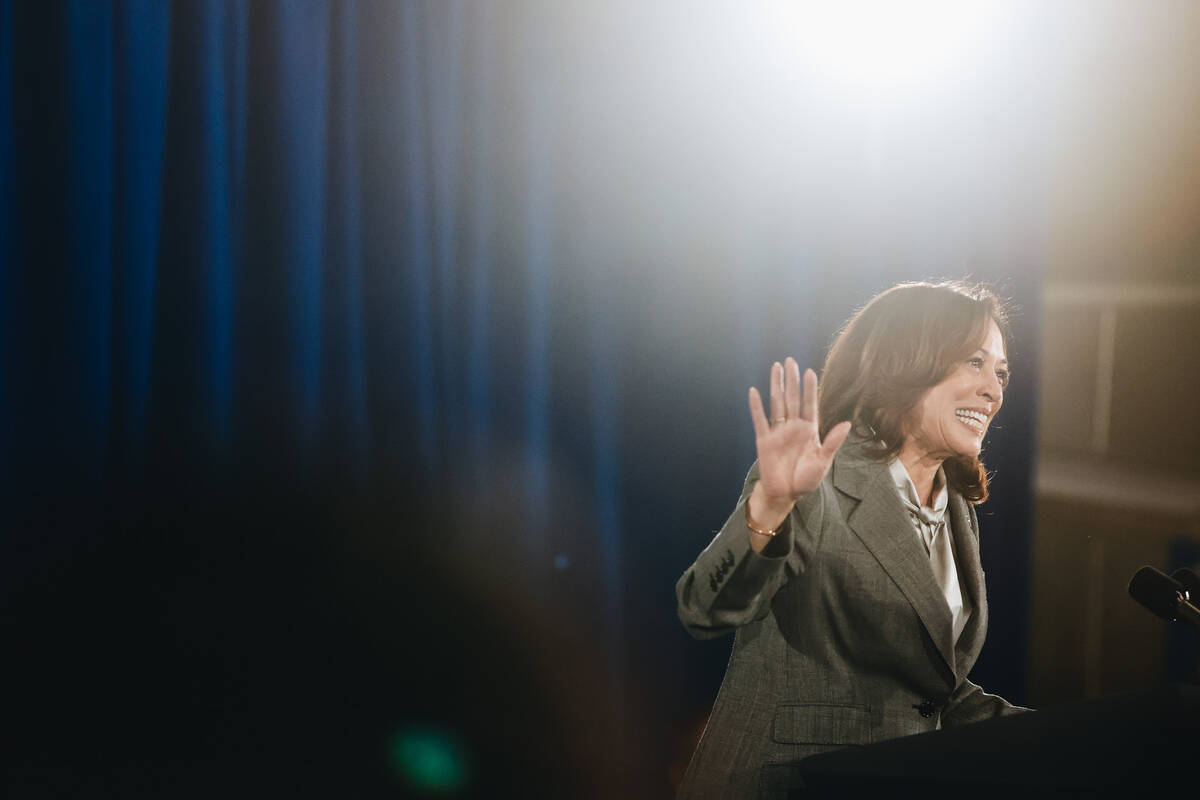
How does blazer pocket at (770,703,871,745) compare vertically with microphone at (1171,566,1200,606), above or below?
below

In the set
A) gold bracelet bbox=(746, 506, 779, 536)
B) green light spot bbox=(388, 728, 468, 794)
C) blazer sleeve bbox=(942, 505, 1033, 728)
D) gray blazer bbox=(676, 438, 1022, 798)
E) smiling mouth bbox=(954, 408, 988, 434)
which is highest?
smiling mouth bbox=(954, 408, 988, 434)

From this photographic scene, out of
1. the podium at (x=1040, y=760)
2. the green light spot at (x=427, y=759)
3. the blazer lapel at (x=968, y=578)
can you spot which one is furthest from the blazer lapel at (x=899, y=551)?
the green light spot at (x=427, y=759)

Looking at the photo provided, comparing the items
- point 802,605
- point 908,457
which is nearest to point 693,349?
point 908,457

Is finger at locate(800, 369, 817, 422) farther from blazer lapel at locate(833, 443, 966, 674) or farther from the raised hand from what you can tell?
blazer lapel at locate(833, 443, 966, 674)

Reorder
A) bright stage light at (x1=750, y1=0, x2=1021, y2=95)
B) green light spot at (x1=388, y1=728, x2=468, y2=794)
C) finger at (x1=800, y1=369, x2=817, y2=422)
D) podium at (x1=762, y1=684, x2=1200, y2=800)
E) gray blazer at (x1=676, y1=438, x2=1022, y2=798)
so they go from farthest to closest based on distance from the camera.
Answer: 1. bright stage light at (x1=750, y1=0, x2=1021, y2=95)
2. green light spot at (x1=388, y1=728, x2=468, y2=794)
3. gray blazer at (x1=676, y1=438, x2=1022, y2=798)
4. finger at (x1=800, y1=369, x2=817, y2=422)
5. podium at (x1=762, y1=684, x2=1200, y2=800)

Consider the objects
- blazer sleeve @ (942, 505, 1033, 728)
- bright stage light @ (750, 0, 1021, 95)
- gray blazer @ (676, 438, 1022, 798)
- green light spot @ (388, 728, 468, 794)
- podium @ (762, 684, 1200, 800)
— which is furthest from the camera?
bright stage light @ (750, 0, 1021, 95)

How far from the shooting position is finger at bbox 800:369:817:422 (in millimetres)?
1436

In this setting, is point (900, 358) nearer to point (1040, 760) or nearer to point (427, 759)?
point (1040, 760)

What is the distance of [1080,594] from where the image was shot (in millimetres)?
2527

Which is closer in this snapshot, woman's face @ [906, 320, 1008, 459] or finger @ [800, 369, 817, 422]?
finger @ [800, 369, 817, 422]

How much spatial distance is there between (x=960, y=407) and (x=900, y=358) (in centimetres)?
15

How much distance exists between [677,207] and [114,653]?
133cm

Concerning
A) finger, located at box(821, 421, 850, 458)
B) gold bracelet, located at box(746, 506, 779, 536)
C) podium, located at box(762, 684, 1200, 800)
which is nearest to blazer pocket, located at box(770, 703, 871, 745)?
gold bracelet, located at box(746, 506, 779, 536)

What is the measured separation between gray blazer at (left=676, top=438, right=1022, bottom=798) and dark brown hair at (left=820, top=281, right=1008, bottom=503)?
0.40 feet
